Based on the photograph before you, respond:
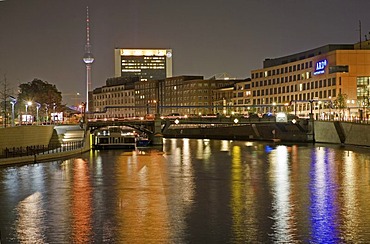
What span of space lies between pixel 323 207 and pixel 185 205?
704cm

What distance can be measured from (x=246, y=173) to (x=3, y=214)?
25543mm

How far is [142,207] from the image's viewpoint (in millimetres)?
30281

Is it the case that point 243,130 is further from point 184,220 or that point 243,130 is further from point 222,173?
point 184,220

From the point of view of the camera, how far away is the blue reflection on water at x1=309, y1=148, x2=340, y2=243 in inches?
918

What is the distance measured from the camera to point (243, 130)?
133500mm

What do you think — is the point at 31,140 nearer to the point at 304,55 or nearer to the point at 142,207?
the point at 142,207

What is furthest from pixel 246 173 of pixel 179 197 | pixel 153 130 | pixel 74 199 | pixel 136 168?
pixel 153 130

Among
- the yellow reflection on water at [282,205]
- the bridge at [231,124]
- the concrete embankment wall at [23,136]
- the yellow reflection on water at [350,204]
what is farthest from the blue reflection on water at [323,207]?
the bridge at [231,124]

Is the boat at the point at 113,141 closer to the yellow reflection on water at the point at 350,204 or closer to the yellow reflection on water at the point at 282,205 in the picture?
the yellow reflection on water at the point at 282,205

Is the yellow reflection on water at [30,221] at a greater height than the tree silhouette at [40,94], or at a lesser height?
lesser

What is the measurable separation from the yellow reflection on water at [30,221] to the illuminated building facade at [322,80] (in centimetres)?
8634

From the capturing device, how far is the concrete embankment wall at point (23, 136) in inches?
2391

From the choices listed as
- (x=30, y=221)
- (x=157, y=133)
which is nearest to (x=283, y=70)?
(x=157, y=133)

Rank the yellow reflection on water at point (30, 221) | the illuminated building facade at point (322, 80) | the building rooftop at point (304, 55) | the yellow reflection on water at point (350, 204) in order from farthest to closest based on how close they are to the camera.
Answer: the building rooftop at point (304, 55)
the illuminated building facade at point (322, 80)
the yellow reflection on water at point (350, 204)
the yellow reflection on water at point (30, 221)
